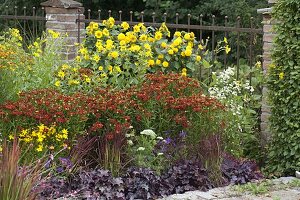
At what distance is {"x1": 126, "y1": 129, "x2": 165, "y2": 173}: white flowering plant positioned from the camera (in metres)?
5.87

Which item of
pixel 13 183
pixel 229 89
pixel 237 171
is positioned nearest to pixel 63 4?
pixel 229 89

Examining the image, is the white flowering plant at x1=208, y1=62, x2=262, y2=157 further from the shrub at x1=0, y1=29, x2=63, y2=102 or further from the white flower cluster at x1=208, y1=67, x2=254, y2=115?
the shrub at x1=0, y1=29, x2=63, y2=102

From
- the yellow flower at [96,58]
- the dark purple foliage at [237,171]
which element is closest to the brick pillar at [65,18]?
the yellow flower at [96,58]

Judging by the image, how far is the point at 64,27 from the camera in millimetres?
9219

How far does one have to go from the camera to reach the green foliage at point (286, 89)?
20.9 ft

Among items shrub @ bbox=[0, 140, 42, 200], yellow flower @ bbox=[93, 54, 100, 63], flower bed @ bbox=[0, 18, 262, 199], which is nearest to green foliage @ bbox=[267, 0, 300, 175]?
flower bed @ bbox=[0, 18, 262, 199]

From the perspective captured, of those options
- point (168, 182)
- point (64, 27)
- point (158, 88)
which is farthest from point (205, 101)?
point (64, 27)

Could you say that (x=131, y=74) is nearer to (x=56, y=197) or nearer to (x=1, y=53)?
(x=1, y=53)

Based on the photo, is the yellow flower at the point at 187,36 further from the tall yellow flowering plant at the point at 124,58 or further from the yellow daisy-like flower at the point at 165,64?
the yellow daisy-like flower at the point at 165,64

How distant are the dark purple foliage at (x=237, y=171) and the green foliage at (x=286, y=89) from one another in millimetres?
439

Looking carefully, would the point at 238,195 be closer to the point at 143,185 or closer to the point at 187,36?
the point at 143,185

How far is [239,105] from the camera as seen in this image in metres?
7.07

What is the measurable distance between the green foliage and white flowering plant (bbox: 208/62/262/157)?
39 centimetres

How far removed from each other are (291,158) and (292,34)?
1.20 m
